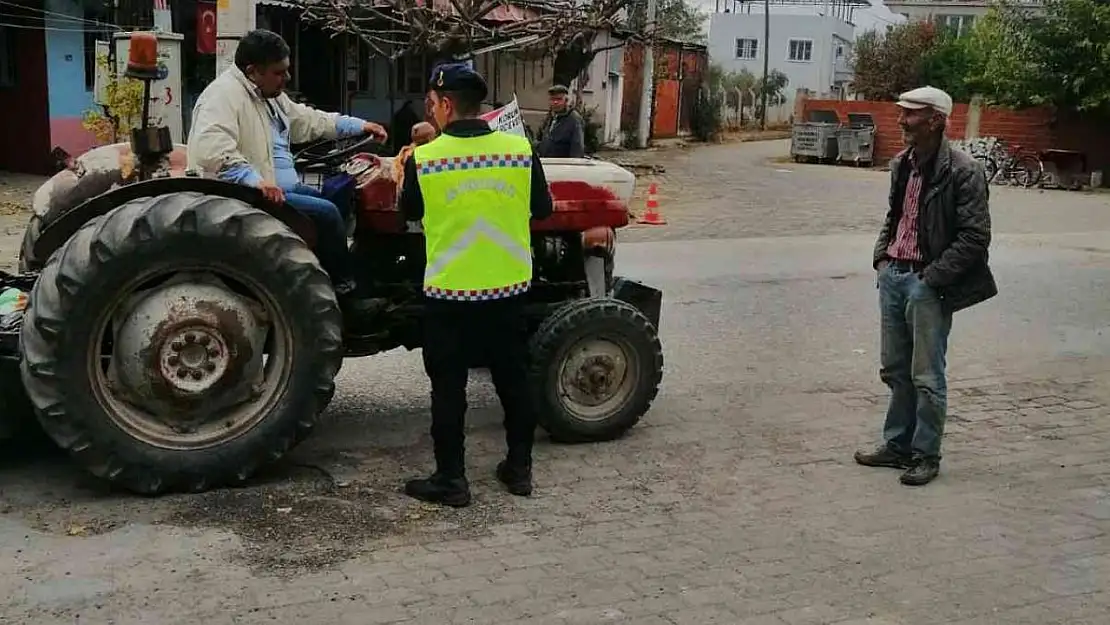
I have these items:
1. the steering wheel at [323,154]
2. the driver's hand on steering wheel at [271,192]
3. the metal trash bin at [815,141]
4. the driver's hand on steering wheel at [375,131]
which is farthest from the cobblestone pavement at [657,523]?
the metal trash bin at [815,141]

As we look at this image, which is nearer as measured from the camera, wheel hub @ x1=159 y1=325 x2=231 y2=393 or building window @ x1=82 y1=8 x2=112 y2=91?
wheel hub @ x1=159 y1=325 x2=231 y2=393

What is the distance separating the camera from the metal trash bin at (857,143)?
31.8m

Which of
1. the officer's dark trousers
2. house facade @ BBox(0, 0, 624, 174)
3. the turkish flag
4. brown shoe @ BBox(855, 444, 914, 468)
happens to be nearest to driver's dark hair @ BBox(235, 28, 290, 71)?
the officer's dark trousers

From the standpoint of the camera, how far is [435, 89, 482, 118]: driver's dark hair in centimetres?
492

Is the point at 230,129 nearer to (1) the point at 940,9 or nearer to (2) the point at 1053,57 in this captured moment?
(2) the point at 1053,57

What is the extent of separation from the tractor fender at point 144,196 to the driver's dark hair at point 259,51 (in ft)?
1.96

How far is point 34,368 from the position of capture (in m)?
4.57

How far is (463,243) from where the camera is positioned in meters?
4.88

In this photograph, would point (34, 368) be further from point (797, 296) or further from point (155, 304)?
point (797, 296)

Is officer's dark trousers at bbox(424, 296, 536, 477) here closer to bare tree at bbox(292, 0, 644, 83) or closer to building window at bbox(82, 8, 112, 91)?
bare tree at bbox(292, 0, 644, 83)

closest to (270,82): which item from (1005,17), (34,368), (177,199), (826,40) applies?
(177,199)

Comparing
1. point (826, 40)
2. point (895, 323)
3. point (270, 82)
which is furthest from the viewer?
point (826, 40)

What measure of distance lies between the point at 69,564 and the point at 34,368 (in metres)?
0.85

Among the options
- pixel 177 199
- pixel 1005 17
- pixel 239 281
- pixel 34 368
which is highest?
pixel 1005 17
